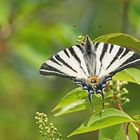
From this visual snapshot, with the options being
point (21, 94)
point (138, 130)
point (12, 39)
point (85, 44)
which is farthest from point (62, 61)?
point (21, 94)

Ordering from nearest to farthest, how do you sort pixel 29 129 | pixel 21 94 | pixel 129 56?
pixel 129 56
pixel 29 129
pixel 21 94

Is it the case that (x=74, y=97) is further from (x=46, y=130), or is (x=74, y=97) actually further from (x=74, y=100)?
(x=46, y=130)

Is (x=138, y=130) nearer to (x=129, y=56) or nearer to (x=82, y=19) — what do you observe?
(x=129, y=56)

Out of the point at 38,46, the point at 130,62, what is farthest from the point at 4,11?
the point at 130,62

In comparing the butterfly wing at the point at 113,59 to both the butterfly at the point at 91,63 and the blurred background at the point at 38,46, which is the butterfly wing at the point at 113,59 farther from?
the blurred background at the point at 38,46

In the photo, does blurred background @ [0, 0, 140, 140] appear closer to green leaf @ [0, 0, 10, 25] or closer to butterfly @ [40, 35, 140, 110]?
green leaf @ [0, 0, 10, 25]

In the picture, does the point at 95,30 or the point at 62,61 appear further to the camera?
the point at 95,30
